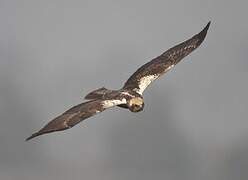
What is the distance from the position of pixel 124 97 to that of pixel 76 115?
0.91 metres

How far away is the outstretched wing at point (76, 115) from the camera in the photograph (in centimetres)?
853

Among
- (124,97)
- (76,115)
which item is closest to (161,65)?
(124,97)

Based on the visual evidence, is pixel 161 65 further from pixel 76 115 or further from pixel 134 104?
pixel 76 115

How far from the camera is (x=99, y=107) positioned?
29.3 ft

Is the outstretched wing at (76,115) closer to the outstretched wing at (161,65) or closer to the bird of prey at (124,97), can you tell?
the bird of prey at (124,97)

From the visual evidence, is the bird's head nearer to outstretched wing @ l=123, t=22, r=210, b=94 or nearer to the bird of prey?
the bird of prey

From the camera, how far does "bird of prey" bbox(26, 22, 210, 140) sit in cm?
866

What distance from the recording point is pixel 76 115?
8758mm

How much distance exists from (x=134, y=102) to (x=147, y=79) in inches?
37.4

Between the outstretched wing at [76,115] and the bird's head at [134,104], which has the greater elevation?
the bird's head at [134,104]

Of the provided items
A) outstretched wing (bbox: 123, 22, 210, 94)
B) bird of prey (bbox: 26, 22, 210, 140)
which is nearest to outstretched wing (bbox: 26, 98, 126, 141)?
bird of prey (bbox: 26, 22, 210, 140)

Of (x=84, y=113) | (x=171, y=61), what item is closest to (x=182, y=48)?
(x=171, y=61)

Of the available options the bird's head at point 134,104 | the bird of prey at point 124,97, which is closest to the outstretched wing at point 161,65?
the bird of prey at point 124,97

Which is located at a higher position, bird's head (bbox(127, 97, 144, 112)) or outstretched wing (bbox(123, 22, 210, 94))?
outstretched wing (bbox(123, 22, 210, 94))
